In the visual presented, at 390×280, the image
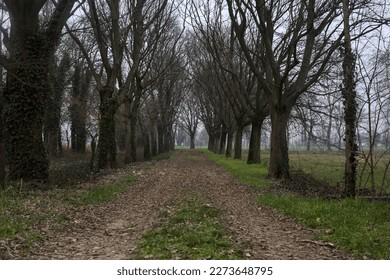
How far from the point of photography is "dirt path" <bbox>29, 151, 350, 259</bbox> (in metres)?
6.39

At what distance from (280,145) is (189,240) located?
1151 centimetres

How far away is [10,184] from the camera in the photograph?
12.0 meters

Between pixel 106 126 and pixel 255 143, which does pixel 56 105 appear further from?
pixel 255 143

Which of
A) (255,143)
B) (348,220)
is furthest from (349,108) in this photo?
(255,143)

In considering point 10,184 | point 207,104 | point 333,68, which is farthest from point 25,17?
point 207,104

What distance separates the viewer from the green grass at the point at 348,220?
6.67 metres

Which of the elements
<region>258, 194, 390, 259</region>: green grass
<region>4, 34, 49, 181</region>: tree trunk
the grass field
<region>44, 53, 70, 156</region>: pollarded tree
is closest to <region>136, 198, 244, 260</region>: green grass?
<region>258, 194, 390, 259</region>: green grass

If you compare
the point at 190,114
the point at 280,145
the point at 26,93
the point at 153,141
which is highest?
the point at 190,114

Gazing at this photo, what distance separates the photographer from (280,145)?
17500 millimetres

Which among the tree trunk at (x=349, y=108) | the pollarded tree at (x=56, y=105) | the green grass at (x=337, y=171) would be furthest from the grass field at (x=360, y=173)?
the pollarded tree at (x=56, y=105)

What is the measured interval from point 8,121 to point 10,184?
2.08 meters

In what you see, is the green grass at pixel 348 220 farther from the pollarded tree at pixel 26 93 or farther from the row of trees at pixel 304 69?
the pollarded tree at pixel 26 93

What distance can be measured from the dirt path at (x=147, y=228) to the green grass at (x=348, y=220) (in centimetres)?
34

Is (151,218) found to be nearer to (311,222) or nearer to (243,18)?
(311,222)
